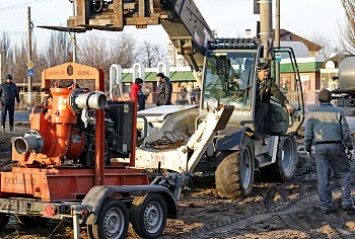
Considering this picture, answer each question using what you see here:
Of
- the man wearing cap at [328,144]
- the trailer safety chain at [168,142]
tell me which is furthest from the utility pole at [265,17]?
the man wearing cap at [328,144]

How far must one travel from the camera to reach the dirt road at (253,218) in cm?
954

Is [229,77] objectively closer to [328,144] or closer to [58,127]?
[328,144]

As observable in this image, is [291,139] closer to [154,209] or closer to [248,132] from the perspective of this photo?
[248,132]

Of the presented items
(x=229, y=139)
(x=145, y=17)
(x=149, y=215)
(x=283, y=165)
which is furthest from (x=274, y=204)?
(x=145, y=17)

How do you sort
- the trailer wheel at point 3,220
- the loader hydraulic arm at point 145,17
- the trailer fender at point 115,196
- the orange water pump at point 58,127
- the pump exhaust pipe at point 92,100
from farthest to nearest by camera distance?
the loader hydraulic arm at point 145,17 < the trailer wheel at point 3,220 < the orange water pump at point 58,127 < the pump exhaust pipe at point 92,100 < the trailer fender at point 115,196

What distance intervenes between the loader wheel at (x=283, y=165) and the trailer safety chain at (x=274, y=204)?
0.41 meters

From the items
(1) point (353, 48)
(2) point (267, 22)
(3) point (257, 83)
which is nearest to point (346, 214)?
(3) point (257, 83)

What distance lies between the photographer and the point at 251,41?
1346 cm

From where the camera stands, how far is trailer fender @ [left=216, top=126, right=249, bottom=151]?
12227 mm

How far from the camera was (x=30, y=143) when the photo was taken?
8.58 metres

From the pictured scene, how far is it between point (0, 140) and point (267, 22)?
735 centimetres

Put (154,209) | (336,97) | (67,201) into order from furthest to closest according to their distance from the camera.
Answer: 1. (336,97)
2. (154,209)
3. (67,201)

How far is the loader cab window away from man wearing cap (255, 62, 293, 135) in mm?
265

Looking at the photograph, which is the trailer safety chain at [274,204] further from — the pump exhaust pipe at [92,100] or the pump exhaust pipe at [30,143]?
the pump exhaust pipe at [30,143]
